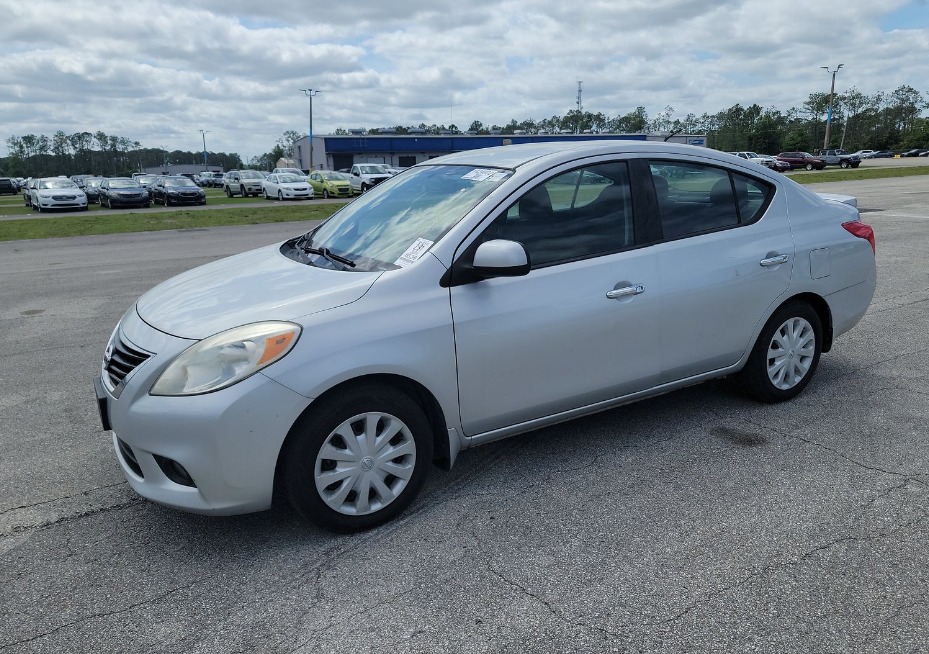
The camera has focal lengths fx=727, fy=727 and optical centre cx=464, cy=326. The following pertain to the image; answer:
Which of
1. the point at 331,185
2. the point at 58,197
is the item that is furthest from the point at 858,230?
the point at 331,185

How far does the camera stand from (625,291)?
3809 millimetres

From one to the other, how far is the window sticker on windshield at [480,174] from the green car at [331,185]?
1261 inches

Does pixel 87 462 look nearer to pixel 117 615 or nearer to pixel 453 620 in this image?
pixel 117 615

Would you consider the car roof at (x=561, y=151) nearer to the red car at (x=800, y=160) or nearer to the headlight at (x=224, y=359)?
the headlight at (x=224, y=359)

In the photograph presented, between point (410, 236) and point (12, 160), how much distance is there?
165 m

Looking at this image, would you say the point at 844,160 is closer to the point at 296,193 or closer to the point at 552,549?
the point at 296,193

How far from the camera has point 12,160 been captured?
140250 millimetres

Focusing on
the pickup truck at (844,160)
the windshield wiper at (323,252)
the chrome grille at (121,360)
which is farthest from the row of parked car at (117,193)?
the pickup truck at (844,160)

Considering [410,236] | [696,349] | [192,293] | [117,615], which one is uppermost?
[410,236]

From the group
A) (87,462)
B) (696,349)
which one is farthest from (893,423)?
(87,462)

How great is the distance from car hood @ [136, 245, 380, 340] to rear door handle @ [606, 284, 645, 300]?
123 centimetres

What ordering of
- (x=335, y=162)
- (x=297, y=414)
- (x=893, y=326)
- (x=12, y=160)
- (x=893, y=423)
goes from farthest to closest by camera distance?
(x=12, y=160), (x=335, y=162), (x=893, y=326), (x=893, y=423), (x=297, y=414)

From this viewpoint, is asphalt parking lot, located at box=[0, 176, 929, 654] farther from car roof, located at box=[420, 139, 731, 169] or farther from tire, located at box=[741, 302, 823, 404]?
Result: car roof, located at box=[420, 139, 731, 169]

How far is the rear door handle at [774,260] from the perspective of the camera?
14.3 ft
